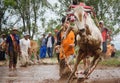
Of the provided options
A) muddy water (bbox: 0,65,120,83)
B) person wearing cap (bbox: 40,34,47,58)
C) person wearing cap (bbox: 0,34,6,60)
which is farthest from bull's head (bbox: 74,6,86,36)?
person wearing cap (bbox: 40,34,47,58)

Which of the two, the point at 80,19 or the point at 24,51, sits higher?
the point at 80,19

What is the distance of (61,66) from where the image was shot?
1359cm

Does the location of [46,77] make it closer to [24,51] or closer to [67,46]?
[67,46]

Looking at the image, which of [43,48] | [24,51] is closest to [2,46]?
[24,51]

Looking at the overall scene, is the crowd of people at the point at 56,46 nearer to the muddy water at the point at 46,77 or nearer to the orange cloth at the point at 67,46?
the orange cloth at the point at 67,46

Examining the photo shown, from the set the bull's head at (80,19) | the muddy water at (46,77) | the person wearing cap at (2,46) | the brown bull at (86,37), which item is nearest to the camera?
the bull's head at (80,19)

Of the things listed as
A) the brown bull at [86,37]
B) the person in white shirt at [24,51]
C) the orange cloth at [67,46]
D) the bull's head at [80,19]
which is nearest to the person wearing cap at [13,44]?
the person in white shirt at [24,51]

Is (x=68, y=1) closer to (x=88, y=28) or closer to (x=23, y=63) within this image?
(x=23, y=63)

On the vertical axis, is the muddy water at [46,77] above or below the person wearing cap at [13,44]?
below

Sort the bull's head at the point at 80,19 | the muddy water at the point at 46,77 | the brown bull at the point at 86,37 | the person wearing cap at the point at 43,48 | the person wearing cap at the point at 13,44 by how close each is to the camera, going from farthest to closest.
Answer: the person wearing cap at the point at 43,48 < the person wearing cap at the point at 13,44 < the muddy water at the point at 46,77 < the brown bull at the point at 86,37 < the bull's head at the point at 80,19

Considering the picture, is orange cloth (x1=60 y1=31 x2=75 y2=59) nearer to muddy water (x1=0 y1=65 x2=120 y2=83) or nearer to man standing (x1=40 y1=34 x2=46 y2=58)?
muddy water (x1=0 y1=65 x2=120 y2=83)

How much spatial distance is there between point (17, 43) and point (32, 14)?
16937 millimetres

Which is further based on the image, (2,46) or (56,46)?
(2,46)

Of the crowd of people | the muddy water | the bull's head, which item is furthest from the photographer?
the muddy water
